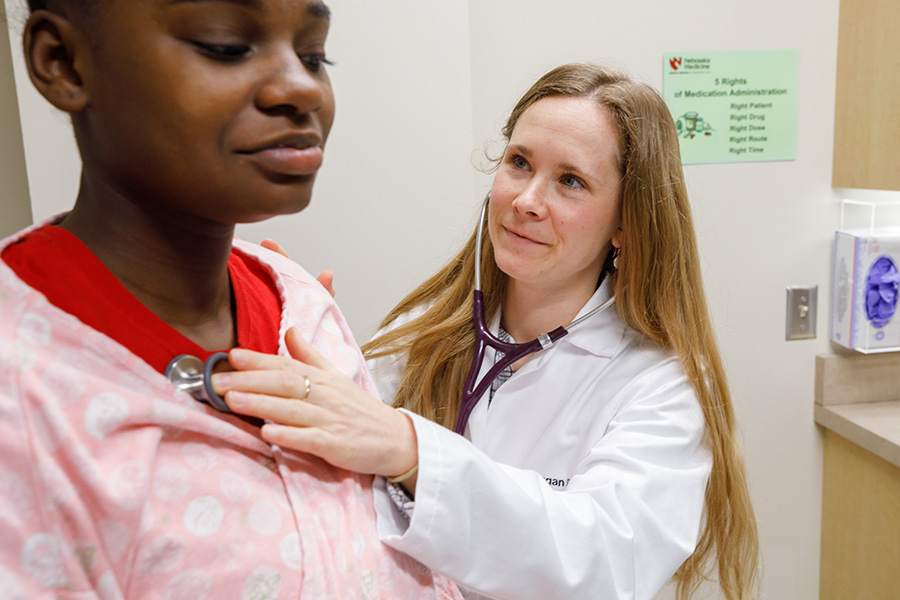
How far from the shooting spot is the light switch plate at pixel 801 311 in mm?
1929

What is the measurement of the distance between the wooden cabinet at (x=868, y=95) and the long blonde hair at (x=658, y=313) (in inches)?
31.3

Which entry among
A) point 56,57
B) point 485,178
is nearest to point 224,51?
point 56,57

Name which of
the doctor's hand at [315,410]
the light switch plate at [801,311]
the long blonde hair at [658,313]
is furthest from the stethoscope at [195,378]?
the light switch plate at [801,311]

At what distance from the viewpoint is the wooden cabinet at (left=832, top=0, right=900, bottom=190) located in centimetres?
175

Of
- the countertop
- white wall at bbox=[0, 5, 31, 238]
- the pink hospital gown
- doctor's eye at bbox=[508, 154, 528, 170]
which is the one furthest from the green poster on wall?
the pink hospital gown

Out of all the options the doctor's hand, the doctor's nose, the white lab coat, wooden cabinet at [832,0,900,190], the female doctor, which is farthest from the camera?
wooden cabinet at [832,0,900,190]

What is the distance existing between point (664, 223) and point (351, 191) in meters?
0.57

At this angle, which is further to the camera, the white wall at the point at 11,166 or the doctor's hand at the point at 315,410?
the white wall at the point at 11,166

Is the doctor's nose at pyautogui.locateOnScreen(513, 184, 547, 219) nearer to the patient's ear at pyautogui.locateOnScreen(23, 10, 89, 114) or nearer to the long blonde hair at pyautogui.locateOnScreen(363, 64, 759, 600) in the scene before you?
the long blonde hair at pyautogui.locateOnScreen(363, 64, 759, 600)

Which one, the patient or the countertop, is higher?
the patient

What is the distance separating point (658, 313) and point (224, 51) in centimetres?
93

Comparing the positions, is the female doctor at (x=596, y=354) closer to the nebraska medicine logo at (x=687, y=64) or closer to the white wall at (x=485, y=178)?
the white wall at (x=485, y=178)

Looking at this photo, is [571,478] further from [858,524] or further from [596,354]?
[858,524]

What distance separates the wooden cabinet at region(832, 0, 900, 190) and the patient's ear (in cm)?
180
